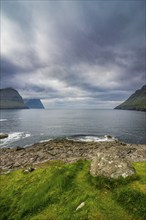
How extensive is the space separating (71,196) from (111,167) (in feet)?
13.8

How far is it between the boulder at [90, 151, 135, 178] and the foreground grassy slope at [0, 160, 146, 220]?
0.52 m

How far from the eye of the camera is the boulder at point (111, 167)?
13.1 metres

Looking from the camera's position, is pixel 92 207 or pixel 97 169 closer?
pixel 92 207

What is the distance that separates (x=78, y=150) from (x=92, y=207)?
3364cm

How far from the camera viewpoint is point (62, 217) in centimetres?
930

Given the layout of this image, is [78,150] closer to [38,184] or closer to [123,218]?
[38,184]

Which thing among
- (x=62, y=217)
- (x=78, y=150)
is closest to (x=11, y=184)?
(x=62, y=217)

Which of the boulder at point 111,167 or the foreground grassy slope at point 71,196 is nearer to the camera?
the foreground grassy slope at point 71,196

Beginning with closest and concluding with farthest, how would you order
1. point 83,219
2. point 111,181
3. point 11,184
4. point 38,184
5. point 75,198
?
point 83,219, point 75,198, point 111,181, point 38,184, point 11,184

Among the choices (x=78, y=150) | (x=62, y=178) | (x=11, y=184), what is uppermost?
(x=62, y=178)

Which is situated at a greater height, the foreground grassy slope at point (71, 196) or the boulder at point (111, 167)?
the boulder at point (111, 167)

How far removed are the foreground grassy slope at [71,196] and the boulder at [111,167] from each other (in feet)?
1.71

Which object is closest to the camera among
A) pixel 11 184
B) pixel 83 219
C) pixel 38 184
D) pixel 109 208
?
pixel 83 219

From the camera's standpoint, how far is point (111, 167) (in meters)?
13.5
